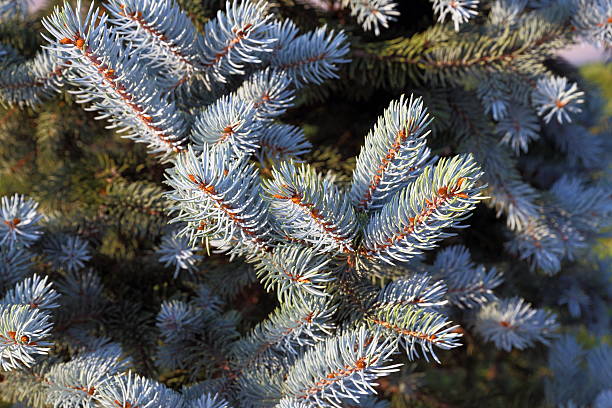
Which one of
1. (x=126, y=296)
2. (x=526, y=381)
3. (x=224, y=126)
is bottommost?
(x=526, y=381)

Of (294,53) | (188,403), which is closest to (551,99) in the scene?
(294,53)

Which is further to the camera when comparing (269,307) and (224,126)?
(269,307)

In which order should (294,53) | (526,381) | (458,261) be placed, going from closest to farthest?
(294,53) → (458,261) → (526,381)

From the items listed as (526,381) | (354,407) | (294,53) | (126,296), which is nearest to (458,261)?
(354,407)

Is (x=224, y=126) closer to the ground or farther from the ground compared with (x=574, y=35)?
closer to the ground

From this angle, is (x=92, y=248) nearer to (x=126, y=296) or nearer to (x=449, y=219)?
(x=126, y=296)

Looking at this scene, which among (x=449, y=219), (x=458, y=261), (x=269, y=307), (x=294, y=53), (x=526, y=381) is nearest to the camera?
(x=449, y=219)
